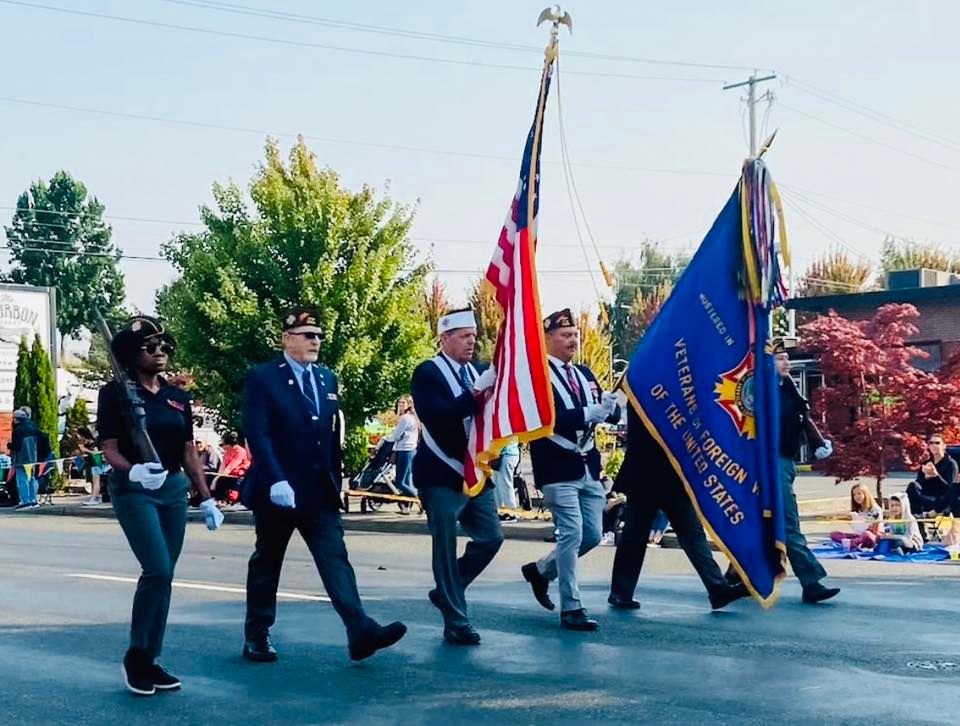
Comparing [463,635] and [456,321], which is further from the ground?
[456,321]

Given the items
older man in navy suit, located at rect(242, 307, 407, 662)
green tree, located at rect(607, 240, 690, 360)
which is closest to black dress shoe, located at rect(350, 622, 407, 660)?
older man in navy suit, located at rect(242, 307, 407, 662)

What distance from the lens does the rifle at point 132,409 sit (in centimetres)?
741

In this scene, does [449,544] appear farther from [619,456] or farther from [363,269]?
[363,269]

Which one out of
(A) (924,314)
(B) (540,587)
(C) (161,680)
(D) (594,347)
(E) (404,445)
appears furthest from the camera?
(D) (594,347)

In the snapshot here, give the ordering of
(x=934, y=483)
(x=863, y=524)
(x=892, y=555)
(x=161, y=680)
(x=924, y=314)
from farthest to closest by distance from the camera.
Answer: (x=924, y=314) → (x=934, y=483) → (x=863, y=524) → (x=892, y=555) → (x=161, y=680)

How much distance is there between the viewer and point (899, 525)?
613 inches

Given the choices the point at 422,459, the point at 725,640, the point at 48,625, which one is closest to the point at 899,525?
the point at 725,640

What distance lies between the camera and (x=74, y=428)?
32.9m

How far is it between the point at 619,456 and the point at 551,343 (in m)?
9.65

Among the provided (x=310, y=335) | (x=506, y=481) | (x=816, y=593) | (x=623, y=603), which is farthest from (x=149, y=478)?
(x=506, y=481)

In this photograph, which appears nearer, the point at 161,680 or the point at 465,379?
the point at 161,680

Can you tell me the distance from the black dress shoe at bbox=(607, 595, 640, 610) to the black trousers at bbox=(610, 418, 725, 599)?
0.08 feet

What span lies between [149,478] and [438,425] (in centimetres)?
210

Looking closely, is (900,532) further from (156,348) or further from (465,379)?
(156,348)
